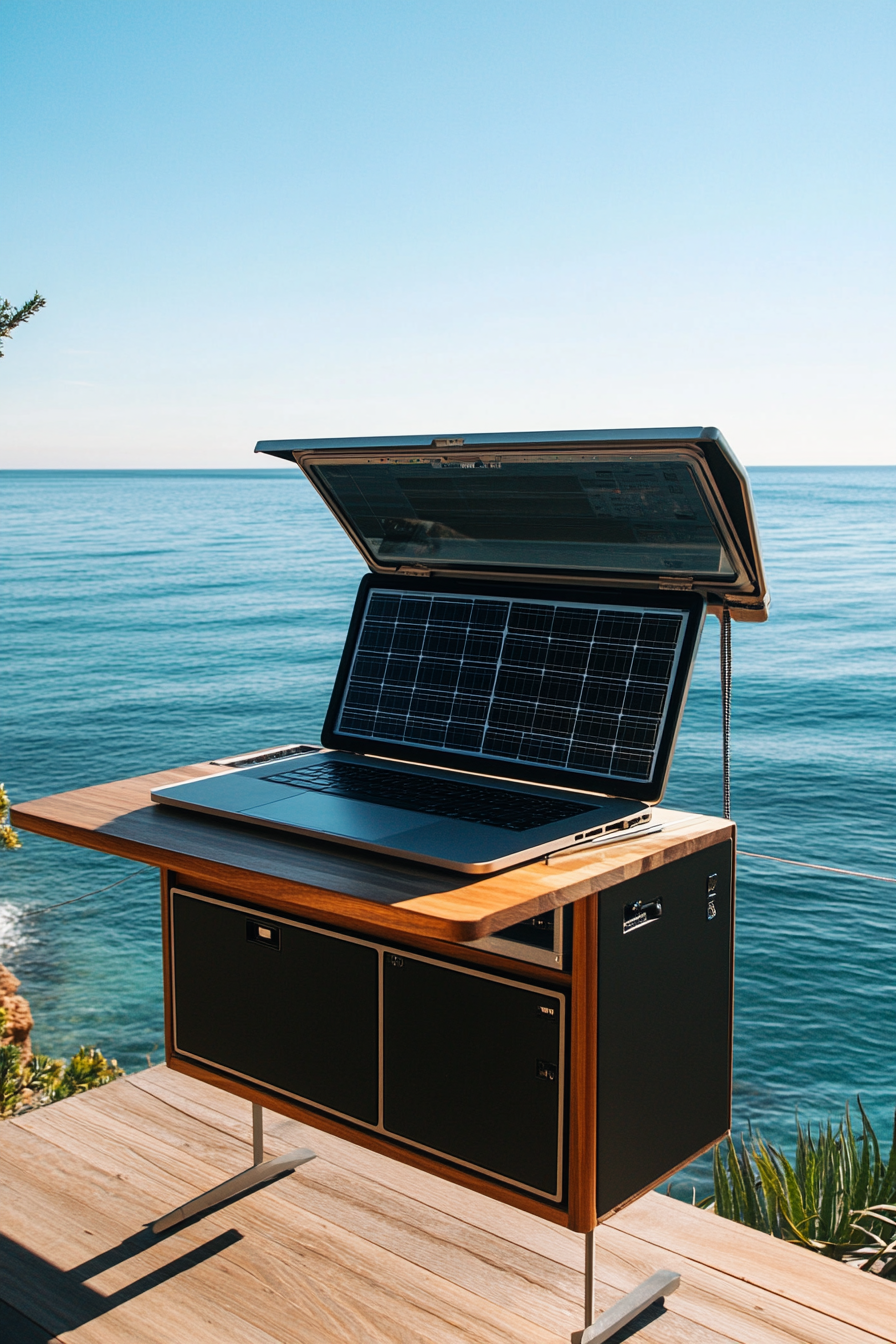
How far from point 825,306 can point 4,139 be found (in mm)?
45991

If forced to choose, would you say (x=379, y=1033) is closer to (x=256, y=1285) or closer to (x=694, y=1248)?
(x=256, y=1285)

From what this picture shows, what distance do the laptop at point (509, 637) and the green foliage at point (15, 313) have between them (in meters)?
1.07

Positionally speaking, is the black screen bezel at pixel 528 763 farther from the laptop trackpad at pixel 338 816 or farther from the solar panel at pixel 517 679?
the laptop trackpad at pixel 338 816

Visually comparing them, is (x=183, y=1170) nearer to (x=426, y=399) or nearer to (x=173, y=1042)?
(x=173, y=1042)

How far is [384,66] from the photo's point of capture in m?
22.4

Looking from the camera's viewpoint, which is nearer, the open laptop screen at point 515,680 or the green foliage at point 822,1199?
the open laptop screen at point 515,680

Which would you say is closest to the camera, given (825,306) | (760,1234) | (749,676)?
(760,1234)

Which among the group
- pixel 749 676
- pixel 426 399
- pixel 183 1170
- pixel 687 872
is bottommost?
pixel 749 676

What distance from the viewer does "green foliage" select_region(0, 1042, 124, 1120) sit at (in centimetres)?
355

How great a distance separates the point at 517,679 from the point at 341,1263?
3.79 feet

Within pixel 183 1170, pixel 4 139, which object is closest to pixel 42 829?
pixel 183 1170

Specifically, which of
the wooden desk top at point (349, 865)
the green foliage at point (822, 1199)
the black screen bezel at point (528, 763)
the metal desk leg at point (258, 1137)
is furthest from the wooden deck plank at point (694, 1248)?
the black screen bezel at point (528, 763)

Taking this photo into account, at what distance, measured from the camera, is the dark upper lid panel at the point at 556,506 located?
4.93 ft

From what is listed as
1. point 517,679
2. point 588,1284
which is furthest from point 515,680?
point 588,1284
